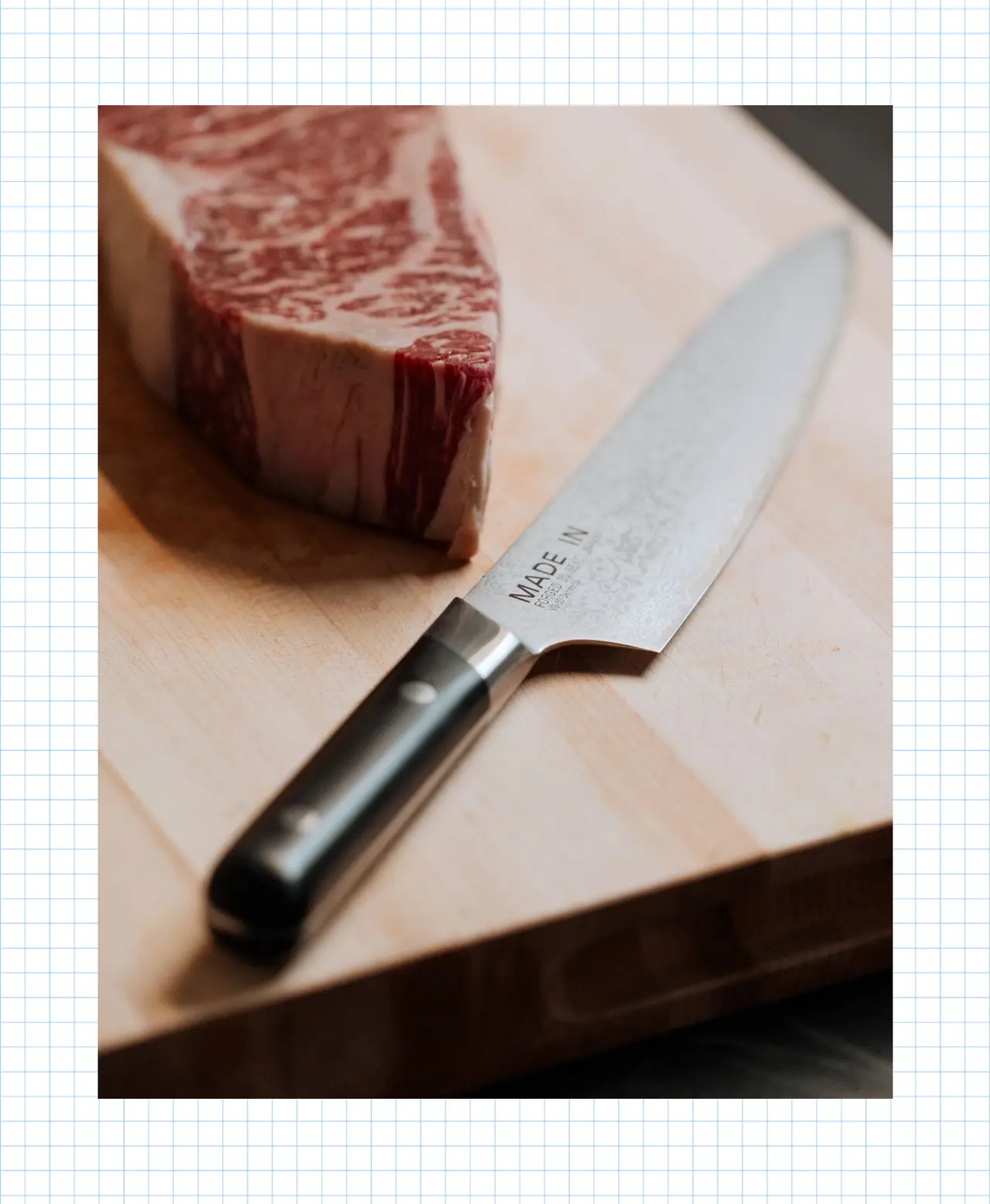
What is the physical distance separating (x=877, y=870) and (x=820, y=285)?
875 mm

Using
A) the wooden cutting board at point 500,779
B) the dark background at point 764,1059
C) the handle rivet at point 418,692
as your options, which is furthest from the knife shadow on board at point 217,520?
the dark background at point 764,1059

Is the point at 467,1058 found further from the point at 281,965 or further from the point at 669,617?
the point at 669,617

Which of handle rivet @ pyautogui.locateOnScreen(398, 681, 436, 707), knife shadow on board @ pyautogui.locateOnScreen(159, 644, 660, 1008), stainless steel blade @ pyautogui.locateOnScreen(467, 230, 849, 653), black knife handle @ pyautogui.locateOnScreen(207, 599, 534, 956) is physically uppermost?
stainless steel blade @ pyautogui.locateOnScreen(467, 230, 849, 653)

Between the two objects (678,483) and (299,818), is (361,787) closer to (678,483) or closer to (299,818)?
(299,818)

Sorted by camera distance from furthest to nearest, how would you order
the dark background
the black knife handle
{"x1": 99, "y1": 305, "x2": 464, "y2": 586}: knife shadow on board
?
{"x1": 99, "y1": 305, "x2": 464, "y2": 586}: knife shadow on board → the dark background → the black knife handle

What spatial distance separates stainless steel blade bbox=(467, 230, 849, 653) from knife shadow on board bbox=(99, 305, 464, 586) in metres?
0.14

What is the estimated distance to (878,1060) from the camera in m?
1.31

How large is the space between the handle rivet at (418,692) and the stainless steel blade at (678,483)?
14 cm

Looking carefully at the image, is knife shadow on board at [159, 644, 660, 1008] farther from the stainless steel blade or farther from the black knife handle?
the stainless steel blade

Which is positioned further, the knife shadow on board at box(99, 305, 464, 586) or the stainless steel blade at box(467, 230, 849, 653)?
the knife shadow on board at box(99, 305, 464, 586)

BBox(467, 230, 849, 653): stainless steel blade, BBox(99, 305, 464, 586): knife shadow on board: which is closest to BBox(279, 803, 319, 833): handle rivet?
BBox(467, 230, 849, 653): stainless steel blade

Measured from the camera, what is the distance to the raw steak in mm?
1361

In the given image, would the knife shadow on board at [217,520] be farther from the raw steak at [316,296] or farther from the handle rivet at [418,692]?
the handle rivet at [418,692]

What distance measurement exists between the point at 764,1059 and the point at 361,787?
1.84 feet
